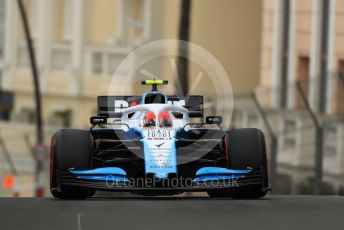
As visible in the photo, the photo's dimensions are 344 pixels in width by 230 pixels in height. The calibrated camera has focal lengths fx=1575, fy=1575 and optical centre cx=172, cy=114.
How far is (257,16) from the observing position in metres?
56.8

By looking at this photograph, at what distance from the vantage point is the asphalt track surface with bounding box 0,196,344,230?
48.6 feet

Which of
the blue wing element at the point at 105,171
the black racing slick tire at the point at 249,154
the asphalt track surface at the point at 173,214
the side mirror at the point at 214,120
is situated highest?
the side mirror at the point at 214,120

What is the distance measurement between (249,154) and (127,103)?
2.22 meters

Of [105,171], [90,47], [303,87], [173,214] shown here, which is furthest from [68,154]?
[90,47]

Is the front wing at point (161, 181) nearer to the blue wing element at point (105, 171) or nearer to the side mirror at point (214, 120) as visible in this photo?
the blue wing element at point (105, 171)

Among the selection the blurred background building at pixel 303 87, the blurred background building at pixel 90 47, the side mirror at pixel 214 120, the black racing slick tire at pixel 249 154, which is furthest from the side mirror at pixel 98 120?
the blurred background building at pixel 90 47

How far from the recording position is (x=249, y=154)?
19.0 metres

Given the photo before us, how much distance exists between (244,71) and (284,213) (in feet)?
133

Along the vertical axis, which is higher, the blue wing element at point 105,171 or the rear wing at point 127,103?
the rear wing at point 127,103

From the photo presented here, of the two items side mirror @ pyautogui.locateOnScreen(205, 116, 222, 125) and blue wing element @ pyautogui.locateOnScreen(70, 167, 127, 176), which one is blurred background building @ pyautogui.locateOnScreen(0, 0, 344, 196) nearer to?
side mirror @ pyautogui.locateOnScreen(205, 116, 222, 125)

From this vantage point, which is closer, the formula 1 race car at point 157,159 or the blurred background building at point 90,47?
the formula 1 race car at point 157,159

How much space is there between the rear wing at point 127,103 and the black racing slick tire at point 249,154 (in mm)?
1352

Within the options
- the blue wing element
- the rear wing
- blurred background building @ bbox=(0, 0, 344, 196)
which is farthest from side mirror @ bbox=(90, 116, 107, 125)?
blurred background building @ bbox=(0, 0, 344, 196)

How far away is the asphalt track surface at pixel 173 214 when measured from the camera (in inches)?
583
